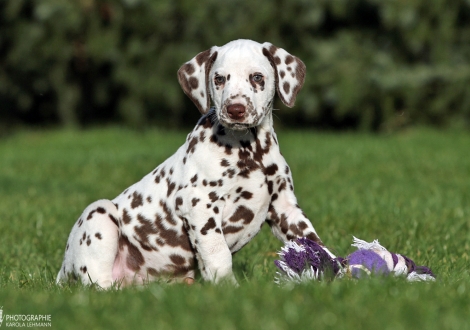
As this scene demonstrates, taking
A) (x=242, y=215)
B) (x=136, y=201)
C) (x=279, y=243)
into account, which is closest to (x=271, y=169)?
(x=242, y=215)

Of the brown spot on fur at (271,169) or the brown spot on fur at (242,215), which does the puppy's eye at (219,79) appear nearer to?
the brown spot on fur at (271,169)

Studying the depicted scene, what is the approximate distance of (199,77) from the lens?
5590 mm

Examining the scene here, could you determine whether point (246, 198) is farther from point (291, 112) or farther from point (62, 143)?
point (291, 112)

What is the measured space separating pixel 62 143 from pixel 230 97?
Answer: 14.9 meters

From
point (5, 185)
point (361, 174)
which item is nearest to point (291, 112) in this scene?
point (361, 174)

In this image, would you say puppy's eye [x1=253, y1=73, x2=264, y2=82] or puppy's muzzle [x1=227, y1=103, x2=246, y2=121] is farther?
puppy's eye [x1=253, y1=73, x2=264, y2=82]

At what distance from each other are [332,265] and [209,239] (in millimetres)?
854

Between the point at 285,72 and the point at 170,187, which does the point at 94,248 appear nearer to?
the point at 170,187

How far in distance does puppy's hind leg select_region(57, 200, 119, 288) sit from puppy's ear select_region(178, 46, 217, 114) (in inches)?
43.9

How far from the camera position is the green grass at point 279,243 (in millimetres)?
3971

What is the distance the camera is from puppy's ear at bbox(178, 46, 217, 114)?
555cm

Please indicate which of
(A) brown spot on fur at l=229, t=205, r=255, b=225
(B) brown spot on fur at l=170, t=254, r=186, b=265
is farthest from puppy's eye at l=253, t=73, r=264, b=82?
(B) brown spot on fur at l=170, t=254, r=186, b=265

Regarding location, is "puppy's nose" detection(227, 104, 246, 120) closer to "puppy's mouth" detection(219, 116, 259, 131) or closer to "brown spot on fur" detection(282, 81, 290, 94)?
"puppy's mouth" detection(219, 116, 259, 131)

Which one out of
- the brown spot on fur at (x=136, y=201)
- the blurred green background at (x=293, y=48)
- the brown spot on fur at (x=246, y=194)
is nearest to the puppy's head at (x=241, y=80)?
the brown spot on fur at (x=246, y=194)
